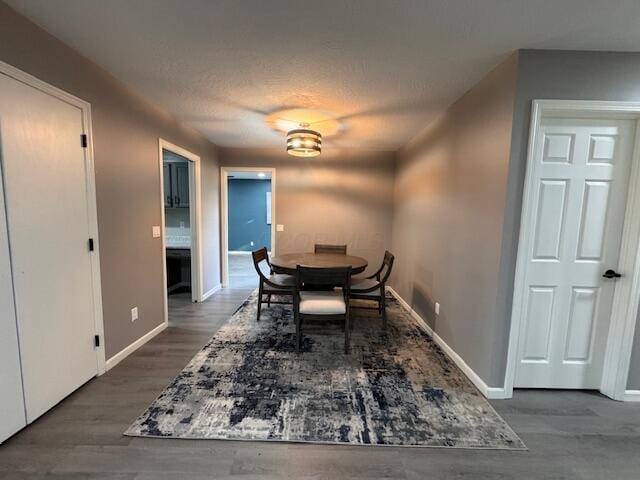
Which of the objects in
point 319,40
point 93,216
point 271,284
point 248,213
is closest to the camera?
point 319,40

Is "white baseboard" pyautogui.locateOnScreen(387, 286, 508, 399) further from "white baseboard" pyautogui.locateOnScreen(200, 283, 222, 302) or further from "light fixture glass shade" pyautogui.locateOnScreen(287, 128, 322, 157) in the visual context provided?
"white baseboard" pyautogui.locateOnScreen(200, 283, 222, 302)

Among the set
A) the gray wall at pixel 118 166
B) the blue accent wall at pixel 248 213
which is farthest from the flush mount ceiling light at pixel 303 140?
the blue accent wall at pixel 248 213

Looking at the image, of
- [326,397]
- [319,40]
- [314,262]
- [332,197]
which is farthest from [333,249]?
[319,40]

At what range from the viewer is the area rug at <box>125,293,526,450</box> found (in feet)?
5.36

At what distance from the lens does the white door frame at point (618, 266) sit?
1791mm

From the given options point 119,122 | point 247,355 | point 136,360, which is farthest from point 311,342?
point 119,122

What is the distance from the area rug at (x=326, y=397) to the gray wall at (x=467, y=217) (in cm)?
37

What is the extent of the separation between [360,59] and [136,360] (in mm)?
2965

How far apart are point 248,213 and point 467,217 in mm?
7204

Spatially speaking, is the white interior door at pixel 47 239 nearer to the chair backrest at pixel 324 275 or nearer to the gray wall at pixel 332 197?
the chair backrest at pixel 324 275

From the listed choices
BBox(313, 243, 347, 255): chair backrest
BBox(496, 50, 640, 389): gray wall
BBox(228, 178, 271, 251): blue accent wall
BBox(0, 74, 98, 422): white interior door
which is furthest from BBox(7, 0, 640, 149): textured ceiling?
BBox(228, 178, 271, 251): blue accent wall

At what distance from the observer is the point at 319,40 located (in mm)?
1735

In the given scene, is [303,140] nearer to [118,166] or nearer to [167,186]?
[118,166]

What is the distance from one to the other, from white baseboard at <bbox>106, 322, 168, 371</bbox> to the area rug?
2.01 feet
